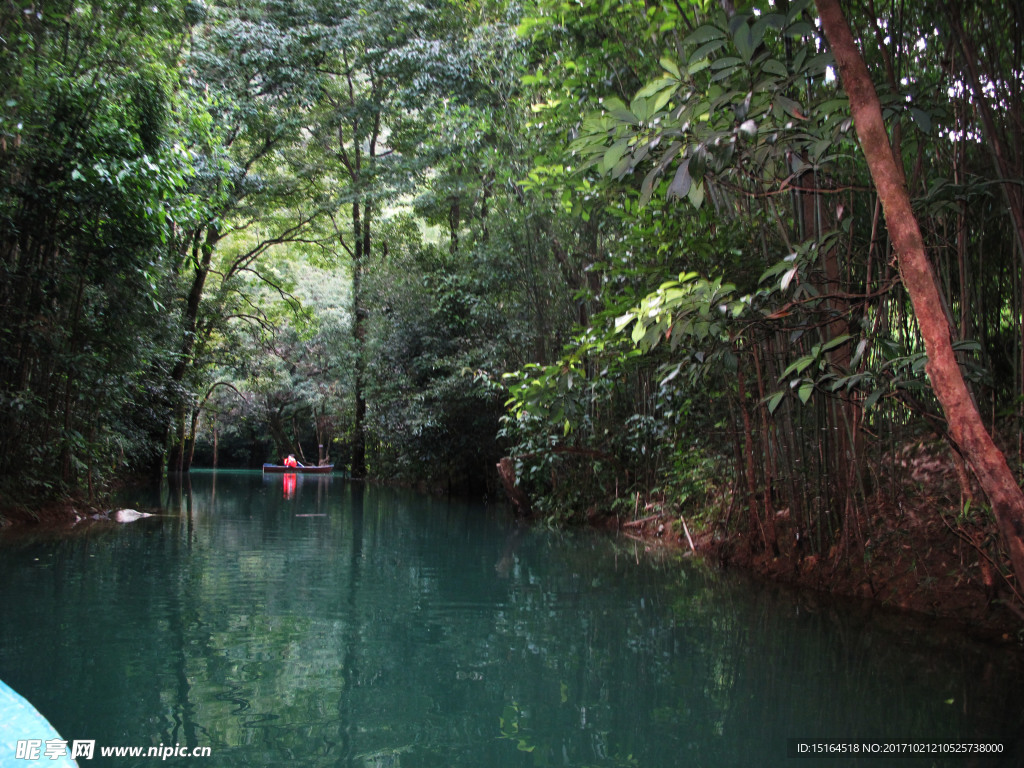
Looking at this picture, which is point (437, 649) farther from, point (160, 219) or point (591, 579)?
point (160, 219)

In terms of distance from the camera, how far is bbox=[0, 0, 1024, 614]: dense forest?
223cm

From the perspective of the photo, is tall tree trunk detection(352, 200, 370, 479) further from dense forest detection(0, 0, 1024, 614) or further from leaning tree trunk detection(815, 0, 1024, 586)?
leaning tree trunk detection(815, 0, 1024, 586)

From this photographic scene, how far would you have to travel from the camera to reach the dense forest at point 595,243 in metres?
2.23

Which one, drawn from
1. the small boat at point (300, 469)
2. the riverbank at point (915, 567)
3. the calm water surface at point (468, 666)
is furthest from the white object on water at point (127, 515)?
the small boat at point (300, 469)

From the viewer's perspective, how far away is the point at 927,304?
Answer: 1.79 meters

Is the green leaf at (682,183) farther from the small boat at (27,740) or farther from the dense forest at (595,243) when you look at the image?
the small boat at (27,740)

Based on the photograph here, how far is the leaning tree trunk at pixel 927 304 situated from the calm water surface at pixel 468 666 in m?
0.92

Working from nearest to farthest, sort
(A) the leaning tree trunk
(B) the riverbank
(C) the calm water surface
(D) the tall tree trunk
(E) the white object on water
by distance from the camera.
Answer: (A) the leaning tree trunk < (C) the calm water surface < (B) the riverbank < (E) the white object on water < (D) the tall tree trunk

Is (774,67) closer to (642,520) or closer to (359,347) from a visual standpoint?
(642,520)

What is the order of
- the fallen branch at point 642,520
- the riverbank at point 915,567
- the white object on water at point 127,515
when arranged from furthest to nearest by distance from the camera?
the white object on water at point 127,515, the fallen branch at point 642,520, the riverbank at point 915,567

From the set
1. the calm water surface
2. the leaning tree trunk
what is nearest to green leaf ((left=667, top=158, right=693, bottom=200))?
the leaning tree trunk

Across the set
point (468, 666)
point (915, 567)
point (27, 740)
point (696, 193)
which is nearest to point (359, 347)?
point (915, 567)

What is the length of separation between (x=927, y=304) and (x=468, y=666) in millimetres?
2049

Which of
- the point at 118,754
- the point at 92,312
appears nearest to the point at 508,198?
the point at 92,312
